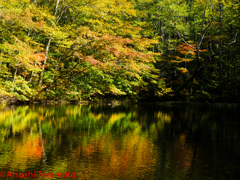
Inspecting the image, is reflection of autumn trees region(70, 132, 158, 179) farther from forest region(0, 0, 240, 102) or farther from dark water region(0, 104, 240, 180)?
forest region(0, 0, 240, 102)

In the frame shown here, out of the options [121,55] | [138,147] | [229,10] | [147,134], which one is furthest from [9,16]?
A: [229,10]

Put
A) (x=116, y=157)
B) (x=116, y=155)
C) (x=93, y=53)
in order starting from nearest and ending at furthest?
(x=116, y=157), (x=116, y=155), (x=93, y=53)

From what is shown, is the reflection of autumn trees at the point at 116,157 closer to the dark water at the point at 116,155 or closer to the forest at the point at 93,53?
the dark water at the point at 116,155

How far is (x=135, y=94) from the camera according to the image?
27.9 meters

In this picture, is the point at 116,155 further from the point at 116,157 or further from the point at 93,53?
the point at 93,53

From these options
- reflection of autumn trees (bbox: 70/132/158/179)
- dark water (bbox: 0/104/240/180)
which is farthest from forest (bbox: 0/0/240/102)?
reflection of autumn trees (bbox: 70/132/158/179)

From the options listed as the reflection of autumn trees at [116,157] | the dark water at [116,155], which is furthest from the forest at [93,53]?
the reflection of autumn trees at [116,157]

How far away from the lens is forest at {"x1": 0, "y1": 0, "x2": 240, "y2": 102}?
15.6m

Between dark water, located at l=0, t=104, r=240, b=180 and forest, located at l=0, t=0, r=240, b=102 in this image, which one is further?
forest, located at l=0, t=0, r=240, b=102

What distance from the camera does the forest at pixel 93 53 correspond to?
15.6 m

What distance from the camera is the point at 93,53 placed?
18359mm

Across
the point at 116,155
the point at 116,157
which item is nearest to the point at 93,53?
the point at 116,155

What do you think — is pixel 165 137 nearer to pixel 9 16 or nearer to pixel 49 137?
pixel 49 137

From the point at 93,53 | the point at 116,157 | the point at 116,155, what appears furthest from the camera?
the point at 93,53
